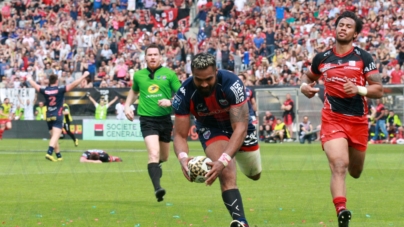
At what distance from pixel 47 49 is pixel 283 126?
1457 centimetres

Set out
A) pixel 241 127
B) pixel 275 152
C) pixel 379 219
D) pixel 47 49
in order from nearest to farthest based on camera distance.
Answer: pixel 241 127 < pixel 379 219 < pixel 275 152 < pixel 47 49

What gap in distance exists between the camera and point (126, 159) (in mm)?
25688

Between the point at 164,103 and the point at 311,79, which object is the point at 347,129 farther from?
Answer: the point at 164,103

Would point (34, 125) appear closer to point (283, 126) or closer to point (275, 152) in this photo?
point (283, 126)

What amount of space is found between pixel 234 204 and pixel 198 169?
0.66 meters

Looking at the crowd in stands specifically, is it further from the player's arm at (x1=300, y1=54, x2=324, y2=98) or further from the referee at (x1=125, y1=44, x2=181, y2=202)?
the player's arm at (x1=300, y1=54, x2=324, y2=98)

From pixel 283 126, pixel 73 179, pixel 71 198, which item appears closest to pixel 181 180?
pixel 73 179

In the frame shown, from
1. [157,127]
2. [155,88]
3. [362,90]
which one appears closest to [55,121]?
[155,88]

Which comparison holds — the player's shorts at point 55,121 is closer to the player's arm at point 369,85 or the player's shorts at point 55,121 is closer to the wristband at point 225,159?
the player's arm at point 369,85

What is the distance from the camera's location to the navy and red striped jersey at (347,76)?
1087 centimetres

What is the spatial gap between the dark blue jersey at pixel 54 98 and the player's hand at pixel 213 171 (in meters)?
15.7

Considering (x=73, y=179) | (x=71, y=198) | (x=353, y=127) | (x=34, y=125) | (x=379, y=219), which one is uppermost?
(x=353, y=127)

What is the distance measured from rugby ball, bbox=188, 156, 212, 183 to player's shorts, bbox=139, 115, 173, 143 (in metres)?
5.69

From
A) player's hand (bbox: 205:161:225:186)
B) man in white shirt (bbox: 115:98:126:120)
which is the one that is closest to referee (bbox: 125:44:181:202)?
player's hand (bbox: 205:161:225:186)
